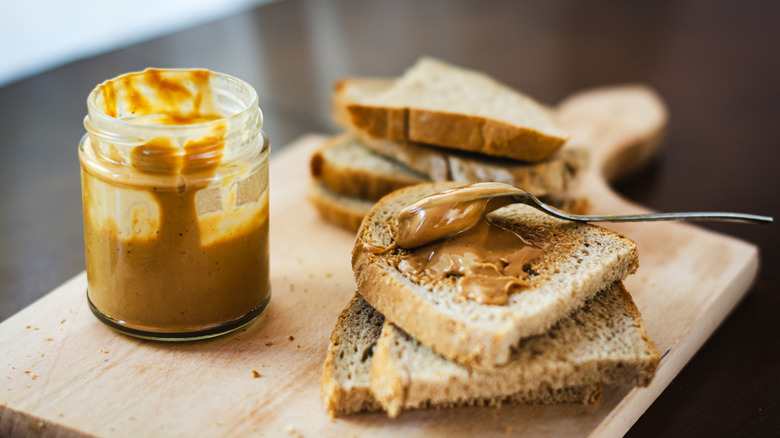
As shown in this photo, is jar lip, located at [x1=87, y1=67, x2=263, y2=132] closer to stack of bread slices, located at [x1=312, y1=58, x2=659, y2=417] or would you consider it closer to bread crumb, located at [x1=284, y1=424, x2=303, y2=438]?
stack of bread slices, located at [x1=312, y1=58, x2=659, y2=417]

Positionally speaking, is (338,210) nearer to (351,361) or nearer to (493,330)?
(351,361)

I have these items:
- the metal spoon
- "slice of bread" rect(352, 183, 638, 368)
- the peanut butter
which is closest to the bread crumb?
"slice of bread" rect(352, 183, 638, 368)

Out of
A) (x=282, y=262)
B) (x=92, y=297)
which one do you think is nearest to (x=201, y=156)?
(x=92, y=297)

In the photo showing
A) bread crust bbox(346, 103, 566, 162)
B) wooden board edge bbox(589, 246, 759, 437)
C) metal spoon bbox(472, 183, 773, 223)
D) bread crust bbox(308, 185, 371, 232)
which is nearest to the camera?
wooden board edge bbox(589, 246, 759, 437)

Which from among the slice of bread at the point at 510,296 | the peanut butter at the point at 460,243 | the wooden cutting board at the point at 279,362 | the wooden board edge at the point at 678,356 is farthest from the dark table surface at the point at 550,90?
the peanut butter at the point at 460,243

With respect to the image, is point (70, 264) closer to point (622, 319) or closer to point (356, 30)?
point (622, 319)

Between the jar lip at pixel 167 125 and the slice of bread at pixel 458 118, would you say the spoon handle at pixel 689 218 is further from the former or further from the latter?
the jar lip at pixel 167 125
